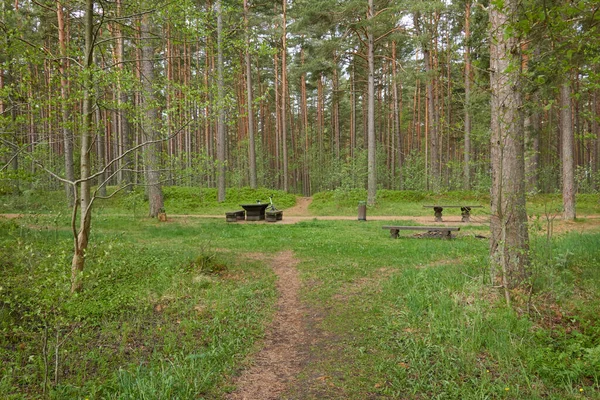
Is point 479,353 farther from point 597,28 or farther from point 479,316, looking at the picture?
Answer: point 597,28

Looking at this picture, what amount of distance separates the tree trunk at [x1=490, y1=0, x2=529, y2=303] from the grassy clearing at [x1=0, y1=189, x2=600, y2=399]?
0.84 ft

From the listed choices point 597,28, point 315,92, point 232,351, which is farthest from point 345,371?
point 315,92

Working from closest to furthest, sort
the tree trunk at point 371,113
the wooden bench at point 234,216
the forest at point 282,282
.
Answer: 1. the forest at point 282,282
2. the wooden bench at point 234,216
3. the tree trunk at point 371,113

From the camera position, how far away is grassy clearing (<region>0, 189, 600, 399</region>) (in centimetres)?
299

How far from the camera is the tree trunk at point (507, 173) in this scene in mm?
4273

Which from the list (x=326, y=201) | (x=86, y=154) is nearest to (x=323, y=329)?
(x=86, y=154)

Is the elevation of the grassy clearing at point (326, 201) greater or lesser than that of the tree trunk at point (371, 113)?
lesser

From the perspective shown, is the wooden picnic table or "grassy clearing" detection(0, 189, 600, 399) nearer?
"grassy clearing" detection(0, 189, 600, 399)

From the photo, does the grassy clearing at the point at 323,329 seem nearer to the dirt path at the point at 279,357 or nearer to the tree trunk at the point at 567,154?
the dirt path at the point at 279,357

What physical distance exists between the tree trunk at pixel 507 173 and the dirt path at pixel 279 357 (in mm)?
2650

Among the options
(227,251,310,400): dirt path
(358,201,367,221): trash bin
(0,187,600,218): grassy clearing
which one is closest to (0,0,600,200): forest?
(0,187,600,218): grassy clearing

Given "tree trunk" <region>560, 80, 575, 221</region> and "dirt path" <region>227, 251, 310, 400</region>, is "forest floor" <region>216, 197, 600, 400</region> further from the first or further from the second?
"tree trunk" <region>560, 80, 575, 221</region>

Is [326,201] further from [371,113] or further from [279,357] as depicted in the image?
[279,357]

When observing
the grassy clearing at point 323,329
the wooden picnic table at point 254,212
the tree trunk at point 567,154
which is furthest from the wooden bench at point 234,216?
the tree trunk at point 567,154
